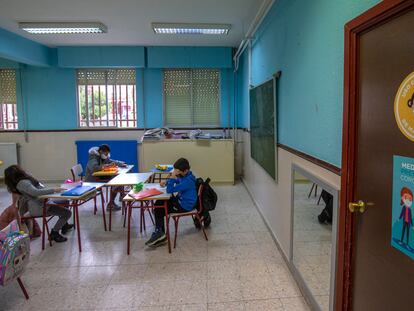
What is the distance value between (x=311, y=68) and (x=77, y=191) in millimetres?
2645

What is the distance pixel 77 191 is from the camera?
10.9 ft

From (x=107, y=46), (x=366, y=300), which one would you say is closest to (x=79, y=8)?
(x=107, y=46)

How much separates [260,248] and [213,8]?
3133mm

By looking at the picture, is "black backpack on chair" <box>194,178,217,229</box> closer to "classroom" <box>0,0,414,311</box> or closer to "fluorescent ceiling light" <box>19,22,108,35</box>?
"classroom" <box>0,0,414,311</box>

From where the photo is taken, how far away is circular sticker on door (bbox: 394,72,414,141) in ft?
4.00

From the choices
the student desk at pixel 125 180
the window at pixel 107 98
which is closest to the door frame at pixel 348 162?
the student desk at pixel 125 180

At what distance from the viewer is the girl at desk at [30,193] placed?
10.6 ft

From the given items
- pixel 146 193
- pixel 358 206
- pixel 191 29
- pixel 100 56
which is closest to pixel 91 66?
pixel 100 56

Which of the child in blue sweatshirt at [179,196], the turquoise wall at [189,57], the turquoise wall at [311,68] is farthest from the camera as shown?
the turquoise wall at [189,57]

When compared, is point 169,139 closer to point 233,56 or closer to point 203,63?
point 203,63

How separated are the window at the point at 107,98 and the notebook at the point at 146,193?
3.63 m

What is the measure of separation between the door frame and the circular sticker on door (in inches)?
13.3

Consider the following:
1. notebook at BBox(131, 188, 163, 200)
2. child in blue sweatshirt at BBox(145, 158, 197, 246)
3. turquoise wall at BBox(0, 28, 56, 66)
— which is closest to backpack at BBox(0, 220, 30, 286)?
notebook at BBox(131, 188, 163, 200)

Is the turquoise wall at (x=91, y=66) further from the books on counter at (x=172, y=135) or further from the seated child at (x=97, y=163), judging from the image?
the seated child at (x=97, y=163)
